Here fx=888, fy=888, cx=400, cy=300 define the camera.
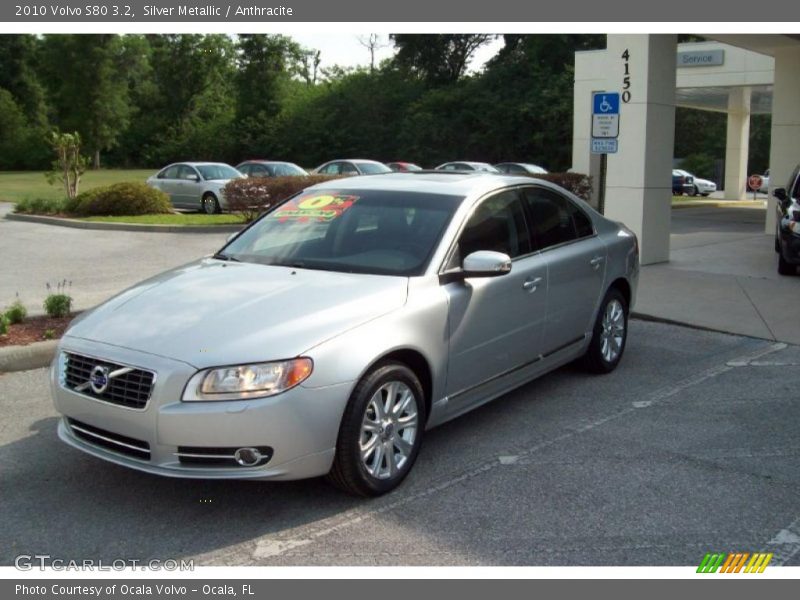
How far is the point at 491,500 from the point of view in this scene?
465 cm

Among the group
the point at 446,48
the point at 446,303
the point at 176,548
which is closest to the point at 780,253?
the point at 446,303

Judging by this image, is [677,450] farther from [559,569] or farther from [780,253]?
[780,253]

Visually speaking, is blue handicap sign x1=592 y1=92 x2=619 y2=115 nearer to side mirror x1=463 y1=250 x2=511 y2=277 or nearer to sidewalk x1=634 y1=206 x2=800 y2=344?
sidewalk x1=634 y1=206 x2=800 y2=344

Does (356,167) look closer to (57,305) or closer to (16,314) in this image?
(57,305)

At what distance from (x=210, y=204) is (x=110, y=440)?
19565mm

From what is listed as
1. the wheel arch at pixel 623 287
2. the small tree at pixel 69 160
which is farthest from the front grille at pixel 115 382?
the small tree at pixel 69 160

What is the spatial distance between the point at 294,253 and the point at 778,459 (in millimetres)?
3207

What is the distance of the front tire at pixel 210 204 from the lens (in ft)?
76.4

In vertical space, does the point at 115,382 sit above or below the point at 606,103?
below

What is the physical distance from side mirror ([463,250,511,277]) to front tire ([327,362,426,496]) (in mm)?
767

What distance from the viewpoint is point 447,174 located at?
6.50 m

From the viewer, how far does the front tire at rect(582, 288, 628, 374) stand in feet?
22.9

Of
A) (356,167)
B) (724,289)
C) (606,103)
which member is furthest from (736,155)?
(724,289)

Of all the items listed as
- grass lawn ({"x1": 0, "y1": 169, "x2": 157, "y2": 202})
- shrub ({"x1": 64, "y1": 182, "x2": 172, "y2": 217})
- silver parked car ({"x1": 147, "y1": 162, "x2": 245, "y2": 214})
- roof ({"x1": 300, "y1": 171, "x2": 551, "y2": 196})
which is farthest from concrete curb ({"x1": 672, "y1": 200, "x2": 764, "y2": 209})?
roof ({"x1": 300, "y1": 171, "x2": 551, "y2": 196})
